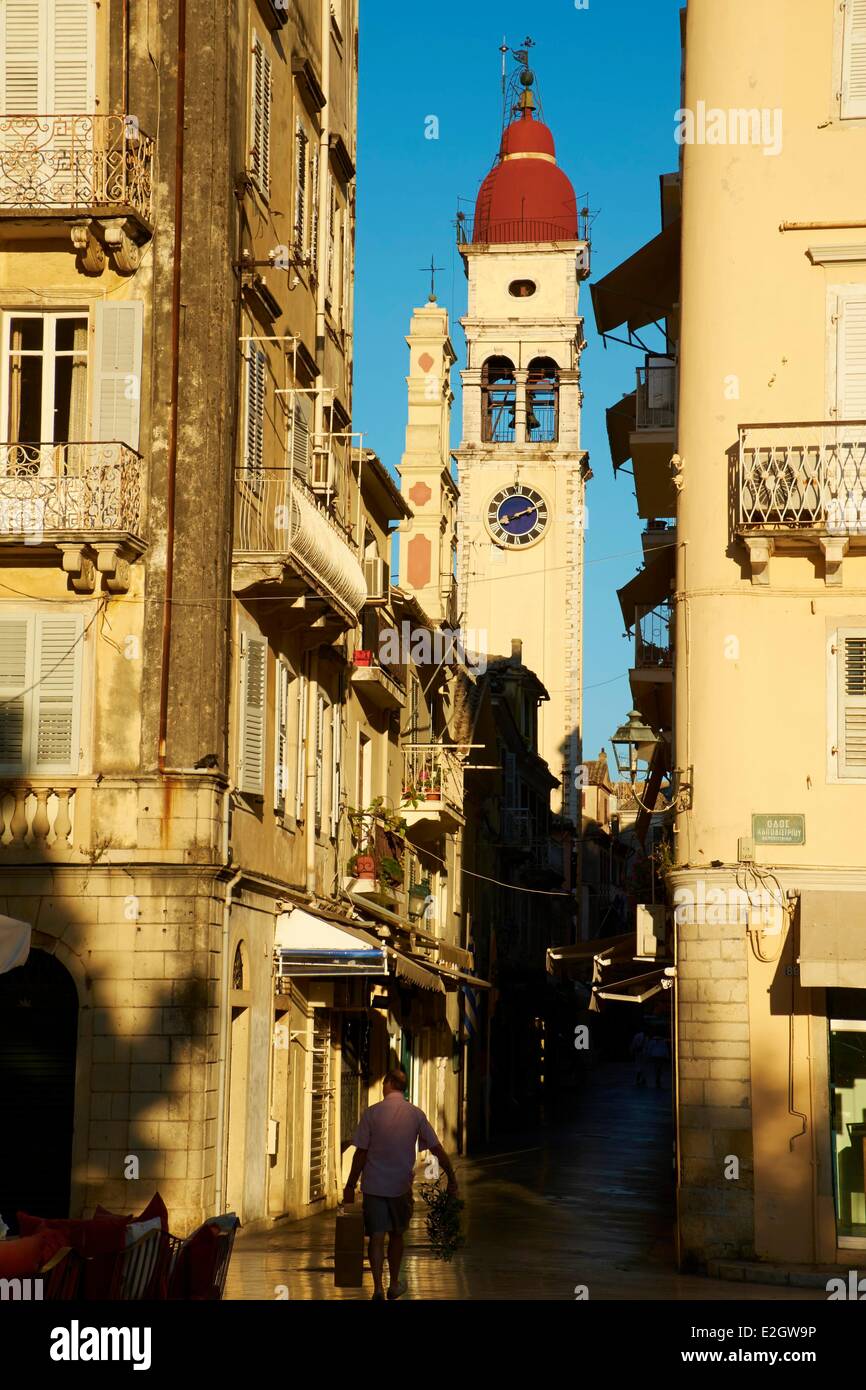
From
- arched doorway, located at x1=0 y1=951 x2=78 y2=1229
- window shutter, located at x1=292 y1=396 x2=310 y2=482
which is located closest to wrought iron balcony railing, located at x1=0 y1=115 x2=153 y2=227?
window shutter, located at x1=292 y1=396 x2=310 y2=482

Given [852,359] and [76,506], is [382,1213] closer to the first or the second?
[76,506]

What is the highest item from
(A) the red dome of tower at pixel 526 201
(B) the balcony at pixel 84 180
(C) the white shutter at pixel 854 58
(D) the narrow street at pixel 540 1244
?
(A) the red dome of tower at pixel 526 201

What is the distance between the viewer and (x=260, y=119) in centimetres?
2450

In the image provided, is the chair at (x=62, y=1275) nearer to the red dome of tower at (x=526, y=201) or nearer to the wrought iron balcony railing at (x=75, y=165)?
the wrought iron balcony railing at (x=75, y=165)

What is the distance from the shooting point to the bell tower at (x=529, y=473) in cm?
8056

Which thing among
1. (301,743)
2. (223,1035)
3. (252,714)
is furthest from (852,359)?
(223,1035)

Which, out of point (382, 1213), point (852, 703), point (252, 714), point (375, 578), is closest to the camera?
point (382, 1213)

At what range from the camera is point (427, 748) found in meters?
38.7

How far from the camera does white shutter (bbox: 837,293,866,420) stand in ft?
68.6

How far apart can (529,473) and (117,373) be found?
61028mm

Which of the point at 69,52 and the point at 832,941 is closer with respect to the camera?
the point at 832,941

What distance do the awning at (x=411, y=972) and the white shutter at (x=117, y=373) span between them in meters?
7.50

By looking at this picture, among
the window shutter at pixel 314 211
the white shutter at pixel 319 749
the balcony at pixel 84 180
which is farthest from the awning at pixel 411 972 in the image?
the window shutter at pixel 314 211

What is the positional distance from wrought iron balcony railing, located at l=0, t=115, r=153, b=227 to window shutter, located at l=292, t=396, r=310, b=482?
5.30 meters
